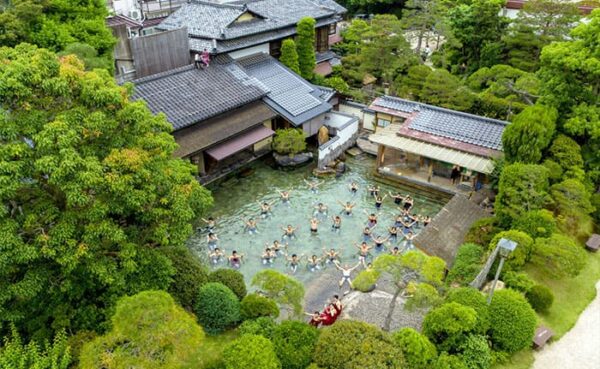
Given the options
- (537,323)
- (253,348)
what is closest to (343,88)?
(537,323)

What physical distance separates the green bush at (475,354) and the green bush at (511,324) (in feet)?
3.19

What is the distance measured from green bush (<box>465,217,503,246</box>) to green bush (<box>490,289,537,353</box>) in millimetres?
4694

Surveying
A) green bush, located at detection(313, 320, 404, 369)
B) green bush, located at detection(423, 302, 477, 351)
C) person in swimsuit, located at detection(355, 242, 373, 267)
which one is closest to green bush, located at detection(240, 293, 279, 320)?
green bush, located at detection(313, 320, 404, 369)

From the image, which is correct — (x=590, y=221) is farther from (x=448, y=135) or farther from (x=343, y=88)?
(x=343, y=88)

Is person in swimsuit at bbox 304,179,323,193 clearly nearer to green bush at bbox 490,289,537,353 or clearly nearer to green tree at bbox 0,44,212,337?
green tree at bbox 0,44,212,337

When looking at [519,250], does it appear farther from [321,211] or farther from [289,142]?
[289,142]

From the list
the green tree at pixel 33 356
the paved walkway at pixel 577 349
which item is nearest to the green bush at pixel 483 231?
the paved walkway at pixel 577 349

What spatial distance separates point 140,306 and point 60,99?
19.5 feet

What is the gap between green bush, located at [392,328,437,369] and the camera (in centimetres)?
1216

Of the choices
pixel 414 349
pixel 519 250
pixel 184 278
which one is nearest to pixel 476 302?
pixel 414 349

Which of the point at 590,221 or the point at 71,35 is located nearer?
the point at 590,221

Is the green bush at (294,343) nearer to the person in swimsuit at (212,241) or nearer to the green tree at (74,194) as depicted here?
the green tree at (74,194)

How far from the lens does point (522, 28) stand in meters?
32.7

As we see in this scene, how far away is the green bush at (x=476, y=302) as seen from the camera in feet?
44.9
